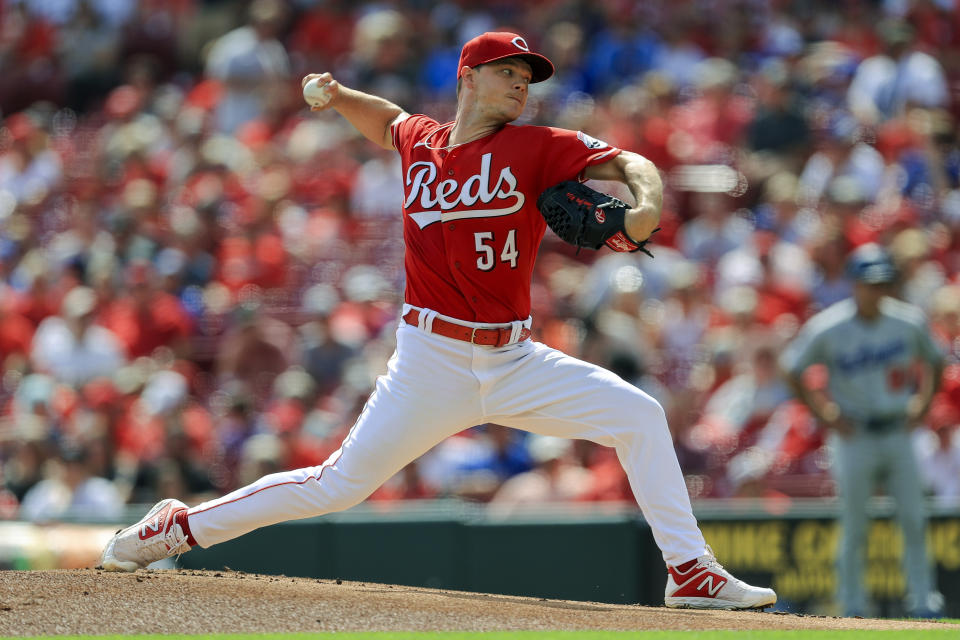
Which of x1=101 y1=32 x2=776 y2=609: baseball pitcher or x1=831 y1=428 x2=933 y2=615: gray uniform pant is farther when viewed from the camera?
x1=831 y1=428 x2=933 y2=615: gray uniform pant

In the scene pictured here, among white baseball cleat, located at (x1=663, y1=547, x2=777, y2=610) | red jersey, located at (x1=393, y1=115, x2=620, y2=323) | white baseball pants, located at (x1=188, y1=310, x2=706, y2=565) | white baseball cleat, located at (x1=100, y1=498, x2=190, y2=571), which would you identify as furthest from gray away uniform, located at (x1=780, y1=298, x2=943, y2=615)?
white baseball cleat, located at (x1=100, y1=498, x2=190, y2=571)

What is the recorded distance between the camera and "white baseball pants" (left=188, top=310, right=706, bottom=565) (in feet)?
17.6

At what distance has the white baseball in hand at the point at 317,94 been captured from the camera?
6.05m

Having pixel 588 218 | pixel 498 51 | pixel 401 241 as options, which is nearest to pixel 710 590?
pixel 588 218

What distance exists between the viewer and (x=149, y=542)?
5.77 metres

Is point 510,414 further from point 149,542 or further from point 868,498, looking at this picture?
point 868,498

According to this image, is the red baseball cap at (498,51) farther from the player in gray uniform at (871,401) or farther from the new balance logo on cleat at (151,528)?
the player in gray uniform at (871,401)

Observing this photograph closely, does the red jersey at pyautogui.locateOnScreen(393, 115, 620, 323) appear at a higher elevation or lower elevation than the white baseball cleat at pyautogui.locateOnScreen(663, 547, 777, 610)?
higher

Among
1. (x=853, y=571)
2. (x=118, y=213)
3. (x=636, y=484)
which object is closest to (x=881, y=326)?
(x=853, y=571)

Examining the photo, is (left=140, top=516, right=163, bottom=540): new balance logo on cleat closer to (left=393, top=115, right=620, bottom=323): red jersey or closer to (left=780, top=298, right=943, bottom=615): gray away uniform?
(left=393, top=115, right=620, bottom=323): red jersey

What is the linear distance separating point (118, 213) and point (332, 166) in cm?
203

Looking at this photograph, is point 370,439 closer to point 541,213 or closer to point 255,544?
point 541,213

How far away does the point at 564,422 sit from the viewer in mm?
5418

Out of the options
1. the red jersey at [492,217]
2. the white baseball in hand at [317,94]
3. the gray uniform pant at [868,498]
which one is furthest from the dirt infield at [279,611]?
the gray uniform pant at [868,498]
